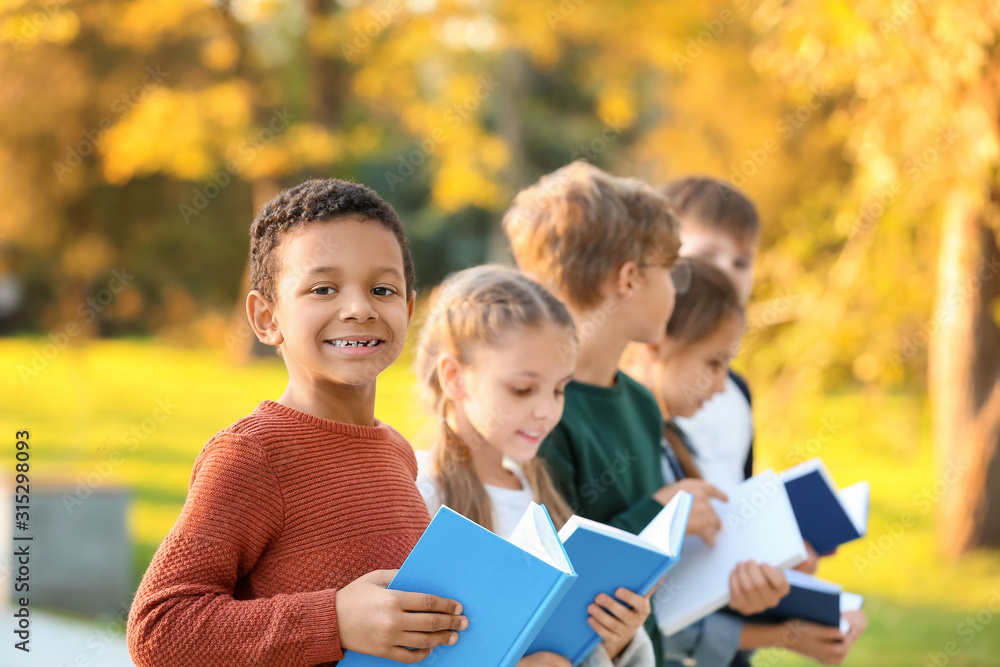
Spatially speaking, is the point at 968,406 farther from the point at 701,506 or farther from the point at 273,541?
the point at 273,541

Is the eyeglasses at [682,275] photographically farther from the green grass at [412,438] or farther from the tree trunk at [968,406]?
→ the tree trunk at [968,406]

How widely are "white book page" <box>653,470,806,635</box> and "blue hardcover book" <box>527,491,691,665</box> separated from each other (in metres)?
0.47

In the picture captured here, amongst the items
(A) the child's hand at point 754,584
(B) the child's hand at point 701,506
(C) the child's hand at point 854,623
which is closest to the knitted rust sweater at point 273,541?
(B) the child's hand at point 701,506

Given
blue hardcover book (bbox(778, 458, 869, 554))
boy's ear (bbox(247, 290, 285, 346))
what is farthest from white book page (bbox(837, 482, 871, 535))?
boy's ear (bbox(247, 290, 285, 346))

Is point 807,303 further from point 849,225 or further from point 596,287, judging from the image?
point 596,287

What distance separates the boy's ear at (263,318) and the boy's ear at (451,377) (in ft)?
1.80

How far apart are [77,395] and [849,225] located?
876cm

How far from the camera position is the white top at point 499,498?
166 centimetres

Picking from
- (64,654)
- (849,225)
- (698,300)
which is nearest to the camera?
(698,300)

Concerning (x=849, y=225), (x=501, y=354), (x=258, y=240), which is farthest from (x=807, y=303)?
(x=258, y=240)

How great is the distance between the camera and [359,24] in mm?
7312

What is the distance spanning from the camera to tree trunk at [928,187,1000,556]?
5434mm

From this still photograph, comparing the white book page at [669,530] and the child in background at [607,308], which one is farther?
the child in background at [607,308]

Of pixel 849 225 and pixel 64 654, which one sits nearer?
pixel 64 654
